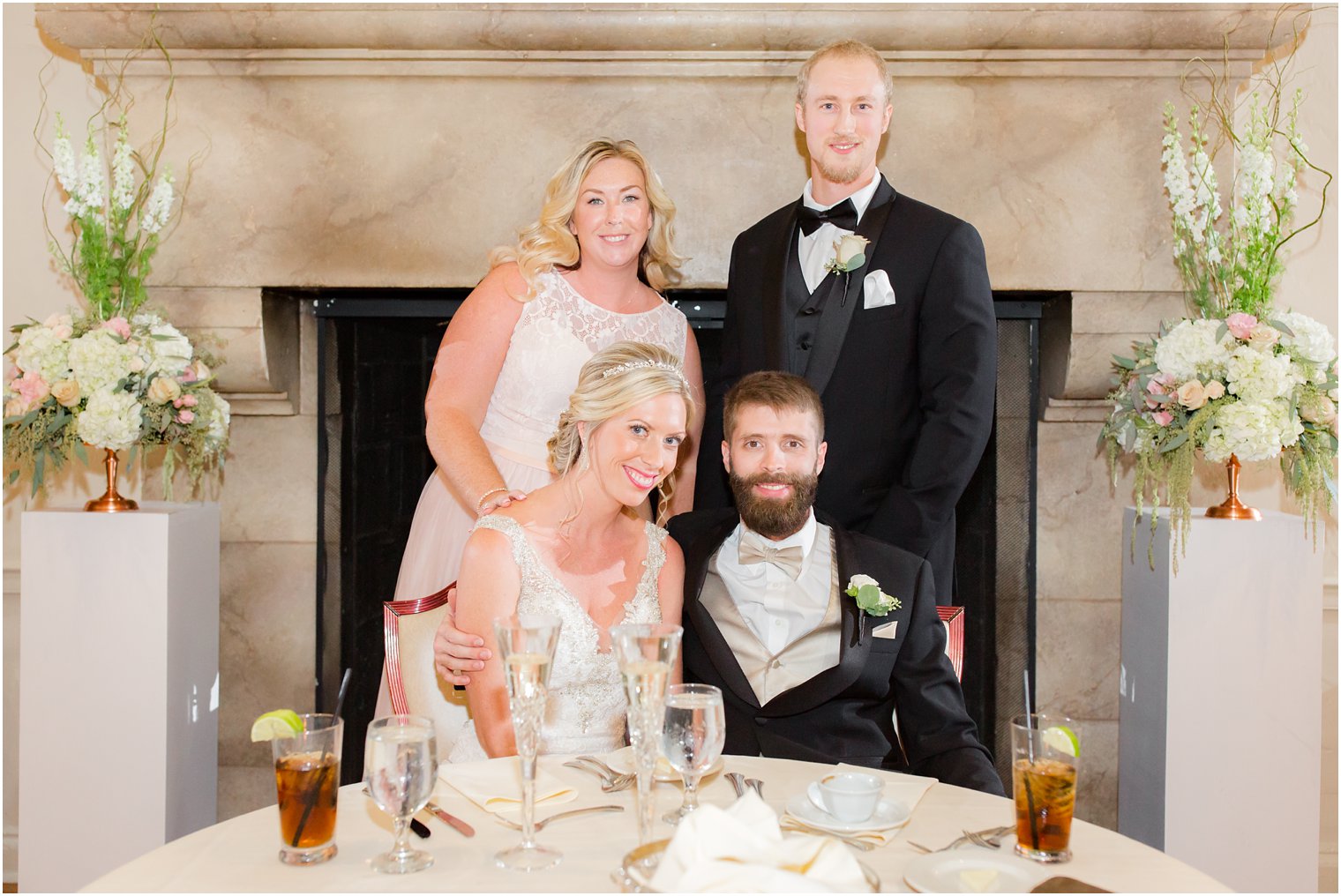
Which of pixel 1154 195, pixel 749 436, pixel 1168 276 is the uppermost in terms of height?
pixel 1154 195

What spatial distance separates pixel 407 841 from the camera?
131 cm

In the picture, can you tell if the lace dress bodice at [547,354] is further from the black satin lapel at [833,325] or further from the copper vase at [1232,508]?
the copper vase at [1232,508]

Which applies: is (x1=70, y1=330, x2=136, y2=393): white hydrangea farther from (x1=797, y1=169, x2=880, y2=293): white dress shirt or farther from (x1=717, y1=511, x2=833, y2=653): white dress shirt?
(x1=797, y1=169, x2=880, y2=293): white dress shirt

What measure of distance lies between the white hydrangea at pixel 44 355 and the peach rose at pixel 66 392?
0.12ft

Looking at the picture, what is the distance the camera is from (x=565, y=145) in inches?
127

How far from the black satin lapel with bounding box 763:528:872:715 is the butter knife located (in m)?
0.86

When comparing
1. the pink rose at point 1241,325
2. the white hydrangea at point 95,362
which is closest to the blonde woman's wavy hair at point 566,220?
the white hydrangea at point 95,362

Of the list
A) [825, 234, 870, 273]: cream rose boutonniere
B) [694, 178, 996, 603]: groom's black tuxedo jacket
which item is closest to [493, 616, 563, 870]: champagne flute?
[694, 178, 996, 603]: groom's black tuxedo jacket

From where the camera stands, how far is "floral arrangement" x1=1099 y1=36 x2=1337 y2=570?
266 cm

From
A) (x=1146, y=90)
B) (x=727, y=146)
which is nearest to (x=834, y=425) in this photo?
(x=727, y=146)

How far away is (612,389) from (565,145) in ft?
4.37

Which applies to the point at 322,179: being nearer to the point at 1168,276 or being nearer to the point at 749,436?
the point at 749,436

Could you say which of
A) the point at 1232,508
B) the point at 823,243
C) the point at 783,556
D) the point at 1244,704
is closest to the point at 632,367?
the point at 783,556

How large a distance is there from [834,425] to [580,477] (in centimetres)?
74
